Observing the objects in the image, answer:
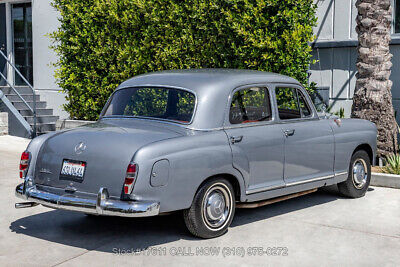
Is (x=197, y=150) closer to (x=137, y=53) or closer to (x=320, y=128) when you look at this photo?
(x=320, y=128)

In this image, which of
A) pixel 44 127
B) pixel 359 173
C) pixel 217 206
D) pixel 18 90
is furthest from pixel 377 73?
pixel 18 90

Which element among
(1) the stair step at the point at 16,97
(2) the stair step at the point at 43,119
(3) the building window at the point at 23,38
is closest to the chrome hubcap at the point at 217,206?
(2) the stair step at the point at 43,119

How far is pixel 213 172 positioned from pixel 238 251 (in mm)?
794

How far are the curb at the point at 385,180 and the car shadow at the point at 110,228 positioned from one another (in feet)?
6.63

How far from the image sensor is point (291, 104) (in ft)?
23.6

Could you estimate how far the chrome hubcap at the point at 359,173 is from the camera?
7801 mm

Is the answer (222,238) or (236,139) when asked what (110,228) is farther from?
(236,139)

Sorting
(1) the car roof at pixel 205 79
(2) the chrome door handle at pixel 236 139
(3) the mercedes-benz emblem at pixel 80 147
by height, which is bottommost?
(3) the mercedes-benz emblem at pixel 80 147

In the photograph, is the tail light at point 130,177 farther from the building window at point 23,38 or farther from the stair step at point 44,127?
the building window at point 23,38

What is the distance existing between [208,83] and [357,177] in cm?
288

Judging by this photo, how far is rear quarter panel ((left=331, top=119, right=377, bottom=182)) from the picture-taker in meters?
7.31

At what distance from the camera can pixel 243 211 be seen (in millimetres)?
7086

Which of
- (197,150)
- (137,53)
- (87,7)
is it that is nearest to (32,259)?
(197,150)

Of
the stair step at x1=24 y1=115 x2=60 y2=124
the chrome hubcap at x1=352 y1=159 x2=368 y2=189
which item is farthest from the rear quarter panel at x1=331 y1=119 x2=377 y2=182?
the stair step at x1=24 y1=115 x2=60 y2=124
